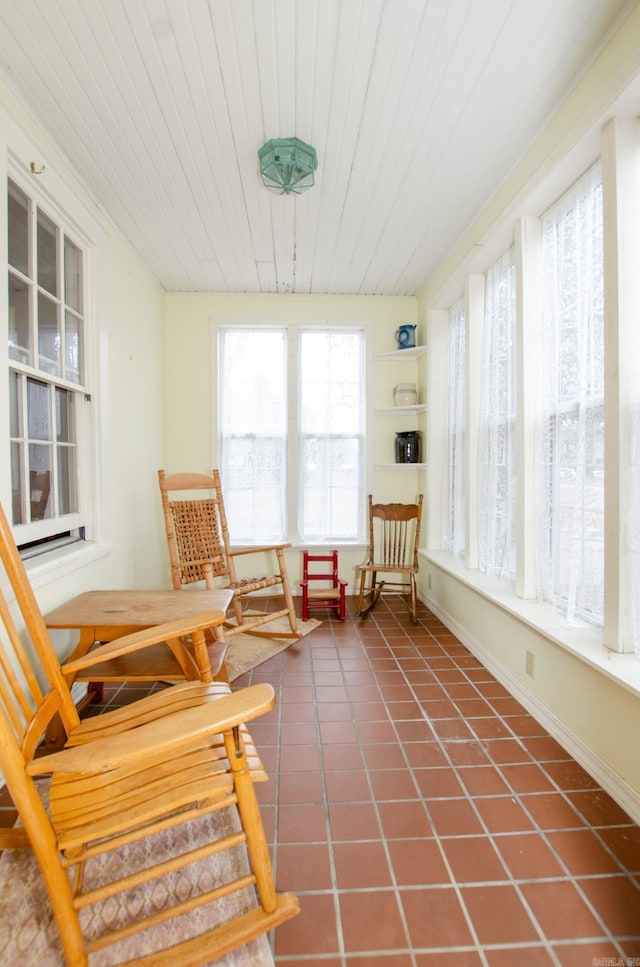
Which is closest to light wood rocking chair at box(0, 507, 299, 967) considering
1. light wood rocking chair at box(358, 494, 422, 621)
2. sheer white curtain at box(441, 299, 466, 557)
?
light wood rocking chair at box(358, 494, 422, 621)

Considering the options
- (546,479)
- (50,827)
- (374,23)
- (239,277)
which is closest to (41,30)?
(374,23)

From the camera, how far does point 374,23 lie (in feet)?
4.75

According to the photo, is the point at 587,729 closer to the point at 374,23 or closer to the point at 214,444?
the point at 374,23

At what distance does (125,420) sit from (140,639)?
6.17ft

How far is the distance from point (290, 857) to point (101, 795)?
617 mm

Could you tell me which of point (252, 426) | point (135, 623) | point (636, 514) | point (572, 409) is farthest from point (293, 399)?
point (636, 514)

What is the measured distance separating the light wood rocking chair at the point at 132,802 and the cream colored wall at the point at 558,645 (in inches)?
45.0

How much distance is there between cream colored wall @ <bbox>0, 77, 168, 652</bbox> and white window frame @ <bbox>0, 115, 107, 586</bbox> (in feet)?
0.09

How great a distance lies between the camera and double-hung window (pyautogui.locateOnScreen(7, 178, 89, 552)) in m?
1.80

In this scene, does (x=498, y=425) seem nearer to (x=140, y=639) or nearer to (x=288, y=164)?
(x=288, y=164)

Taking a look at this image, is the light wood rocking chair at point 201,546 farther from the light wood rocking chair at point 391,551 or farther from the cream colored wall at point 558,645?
the cream colored wall at point 558,645

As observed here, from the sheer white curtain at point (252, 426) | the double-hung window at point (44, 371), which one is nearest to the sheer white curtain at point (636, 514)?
the double-hung window at point (44, 371)

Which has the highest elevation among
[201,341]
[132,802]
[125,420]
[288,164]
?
[288,164]

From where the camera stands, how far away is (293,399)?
3703mm
